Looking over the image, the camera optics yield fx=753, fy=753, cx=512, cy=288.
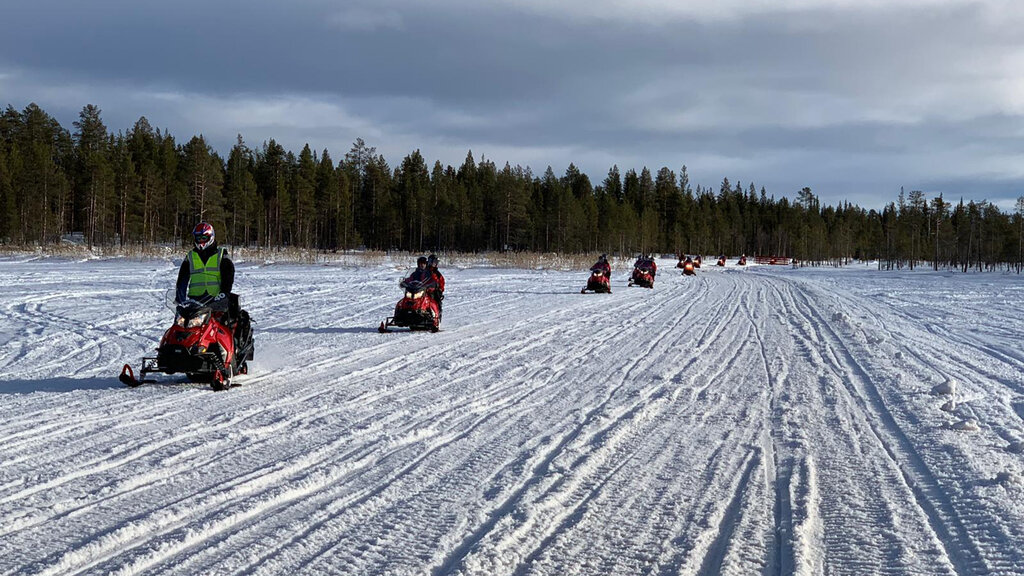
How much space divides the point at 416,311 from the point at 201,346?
19.0 ft

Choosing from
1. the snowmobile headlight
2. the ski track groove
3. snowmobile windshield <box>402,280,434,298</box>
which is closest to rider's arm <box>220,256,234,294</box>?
the snowmobile headlight

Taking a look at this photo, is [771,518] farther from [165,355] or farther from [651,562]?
[165,355]

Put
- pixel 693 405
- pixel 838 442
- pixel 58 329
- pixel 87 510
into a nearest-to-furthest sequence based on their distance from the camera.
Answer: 1. pixel 87 510
2. pixel 838 442
3. pixel 693 405
4. pixel 58 329

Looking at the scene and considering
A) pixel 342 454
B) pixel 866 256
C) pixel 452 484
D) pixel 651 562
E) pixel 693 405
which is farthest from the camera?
pixel 866 256

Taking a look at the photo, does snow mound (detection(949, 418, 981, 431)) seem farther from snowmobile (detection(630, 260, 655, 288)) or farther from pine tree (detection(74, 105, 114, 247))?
pine tree (detection(74, 105, 114, 247))

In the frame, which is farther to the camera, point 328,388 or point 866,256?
point 866,256

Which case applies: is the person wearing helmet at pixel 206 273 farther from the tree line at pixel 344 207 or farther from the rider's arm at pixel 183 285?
the tree line at pixel 344 207

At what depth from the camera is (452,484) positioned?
4.85 m

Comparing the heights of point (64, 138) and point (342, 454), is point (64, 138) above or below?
above

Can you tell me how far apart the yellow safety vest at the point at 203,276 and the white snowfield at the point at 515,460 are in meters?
1.05

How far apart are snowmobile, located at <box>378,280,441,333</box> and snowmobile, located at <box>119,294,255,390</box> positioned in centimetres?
483

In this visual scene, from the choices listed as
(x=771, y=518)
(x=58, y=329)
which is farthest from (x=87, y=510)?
(x=58, y=329)

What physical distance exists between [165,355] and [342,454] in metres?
3.39

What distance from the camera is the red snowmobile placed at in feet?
98.3
